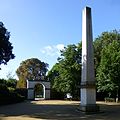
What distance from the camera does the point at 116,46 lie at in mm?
42031

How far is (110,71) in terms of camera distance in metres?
39.5

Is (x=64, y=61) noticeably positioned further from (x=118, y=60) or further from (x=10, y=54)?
(x=10, y=54)

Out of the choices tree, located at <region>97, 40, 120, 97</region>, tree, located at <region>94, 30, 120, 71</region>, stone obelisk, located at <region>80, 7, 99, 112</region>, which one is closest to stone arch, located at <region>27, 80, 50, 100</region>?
tree, located at <region>94, 30, 120, 71</region>

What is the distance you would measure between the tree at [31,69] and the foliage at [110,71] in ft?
143

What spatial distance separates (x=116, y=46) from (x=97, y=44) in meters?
9.48

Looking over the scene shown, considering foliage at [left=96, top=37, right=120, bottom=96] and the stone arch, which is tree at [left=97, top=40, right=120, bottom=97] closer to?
foliage at [left=96, top=37, right=120, bottom=96]

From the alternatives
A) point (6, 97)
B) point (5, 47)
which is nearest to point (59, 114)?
point (5, 47)

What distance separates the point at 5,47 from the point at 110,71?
14.1 m

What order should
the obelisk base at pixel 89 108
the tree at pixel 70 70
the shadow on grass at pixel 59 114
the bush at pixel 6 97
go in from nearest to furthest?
the shadow on grass at pixel 59 114 → the obelisk base at pixel 89 108 → the bush at pixel 6 97 → the tree at pixel 70 70

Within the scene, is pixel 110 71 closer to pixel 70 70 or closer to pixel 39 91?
pixel 70 70

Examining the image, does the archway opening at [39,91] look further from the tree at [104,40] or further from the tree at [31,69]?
the tree at [104,40]

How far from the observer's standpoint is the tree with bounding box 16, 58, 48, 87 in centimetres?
8525

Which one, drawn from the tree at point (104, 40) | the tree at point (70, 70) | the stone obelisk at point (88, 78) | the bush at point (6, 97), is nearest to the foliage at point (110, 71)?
the tree at point (70, 70)

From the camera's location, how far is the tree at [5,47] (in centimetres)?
3156
